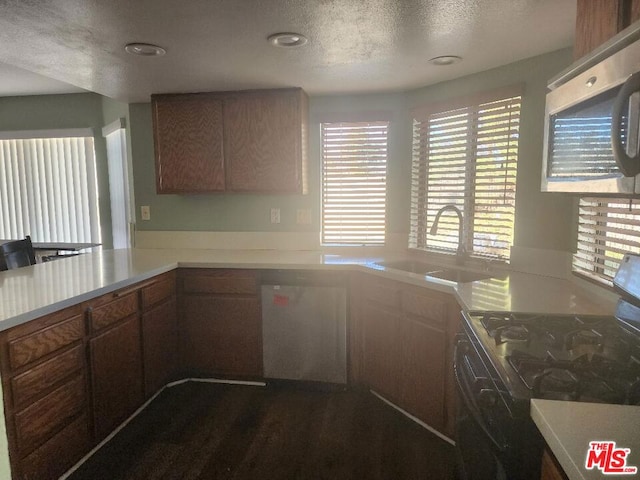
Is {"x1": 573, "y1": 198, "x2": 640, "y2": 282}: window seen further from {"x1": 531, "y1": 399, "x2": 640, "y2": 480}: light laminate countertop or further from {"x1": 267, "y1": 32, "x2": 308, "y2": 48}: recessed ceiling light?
{"x1": 267, "y1": 32, "x2": 308, "y2": 48}: recessed ceiling light

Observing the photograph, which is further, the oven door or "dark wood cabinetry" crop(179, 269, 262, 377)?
"dark wood cabinetry" crop(179, 269, 262, 377)

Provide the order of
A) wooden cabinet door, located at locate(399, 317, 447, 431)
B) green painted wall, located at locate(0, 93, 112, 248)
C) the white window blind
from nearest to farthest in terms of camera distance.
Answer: wooden cabinet door, located at locate(399, 317, 447, 431) < the white window blind < green painted wall, located at locate(0, 93, 112, 248)

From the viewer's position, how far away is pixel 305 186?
3037 millimetres

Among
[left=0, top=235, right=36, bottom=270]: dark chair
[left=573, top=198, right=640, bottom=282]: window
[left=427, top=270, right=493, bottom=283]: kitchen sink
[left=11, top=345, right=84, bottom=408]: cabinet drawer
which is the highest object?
[left=573, top=198, right=640, bottom=282]: window

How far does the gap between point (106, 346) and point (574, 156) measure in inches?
87.2

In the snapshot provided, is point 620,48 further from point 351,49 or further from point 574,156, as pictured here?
point 351,49

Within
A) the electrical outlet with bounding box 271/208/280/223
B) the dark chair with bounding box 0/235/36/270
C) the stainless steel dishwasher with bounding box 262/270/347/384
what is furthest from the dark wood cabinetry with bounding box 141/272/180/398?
the dark chair with bounding box 0/235/36/270

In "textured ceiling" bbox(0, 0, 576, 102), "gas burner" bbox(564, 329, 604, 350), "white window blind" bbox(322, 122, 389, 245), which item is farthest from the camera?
"white window blind" bbox(322, 122, 389, 245)

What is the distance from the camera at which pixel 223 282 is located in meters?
2.70

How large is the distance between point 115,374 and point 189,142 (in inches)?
66.2

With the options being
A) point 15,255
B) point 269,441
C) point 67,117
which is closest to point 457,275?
point 269,441

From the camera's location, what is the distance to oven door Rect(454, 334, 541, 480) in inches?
36.7

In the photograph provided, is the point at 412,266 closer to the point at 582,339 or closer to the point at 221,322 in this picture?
the point at 221,322

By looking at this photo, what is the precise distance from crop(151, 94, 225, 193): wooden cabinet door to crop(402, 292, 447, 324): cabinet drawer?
5.32 ft
